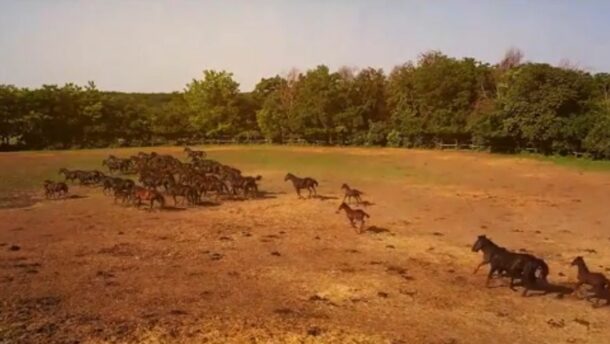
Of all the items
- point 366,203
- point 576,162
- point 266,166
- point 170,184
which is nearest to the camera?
point 366,203

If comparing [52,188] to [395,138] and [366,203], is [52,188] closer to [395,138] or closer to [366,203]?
[366,203]

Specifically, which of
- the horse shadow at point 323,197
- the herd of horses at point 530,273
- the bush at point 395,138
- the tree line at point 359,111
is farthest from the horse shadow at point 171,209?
the bush at point 395,138

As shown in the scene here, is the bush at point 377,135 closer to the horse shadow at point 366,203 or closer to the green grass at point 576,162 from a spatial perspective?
the green grass at point 576,162

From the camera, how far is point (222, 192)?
25.9 meters

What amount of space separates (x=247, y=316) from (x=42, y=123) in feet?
199

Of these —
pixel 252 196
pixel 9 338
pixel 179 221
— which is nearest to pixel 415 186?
pixel 252 196

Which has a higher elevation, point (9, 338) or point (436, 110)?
point (436, 110)

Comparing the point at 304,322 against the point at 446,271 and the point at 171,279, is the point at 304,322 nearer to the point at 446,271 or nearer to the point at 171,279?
the point at 171,279

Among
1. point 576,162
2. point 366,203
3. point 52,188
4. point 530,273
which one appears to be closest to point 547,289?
point 530,273

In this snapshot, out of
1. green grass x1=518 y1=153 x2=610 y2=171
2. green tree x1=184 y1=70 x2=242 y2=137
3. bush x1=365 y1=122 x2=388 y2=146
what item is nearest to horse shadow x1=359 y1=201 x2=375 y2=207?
green grass x1=518 y1=153 x2=610 y2=171

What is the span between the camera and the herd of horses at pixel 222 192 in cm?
1207

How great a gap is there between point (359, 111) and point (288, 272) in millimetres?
57190

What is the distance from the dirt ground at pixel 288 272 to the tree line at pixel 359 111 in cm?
2757

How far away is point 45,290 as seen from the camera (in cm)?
1180
